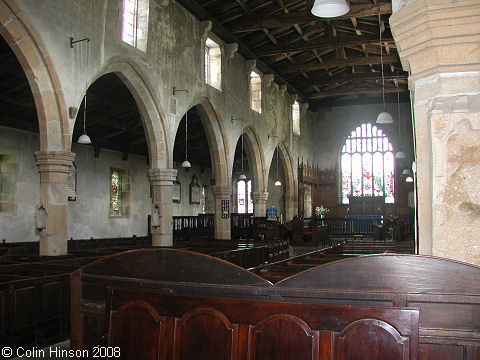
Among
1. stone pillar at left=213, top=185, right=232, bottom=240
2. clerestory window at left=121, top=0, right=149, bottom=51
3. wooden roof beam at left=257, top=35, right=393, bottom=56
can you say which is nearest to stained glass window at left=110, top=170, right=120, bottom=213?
stone pillar at left=213, top=185, right=232, bottom=240

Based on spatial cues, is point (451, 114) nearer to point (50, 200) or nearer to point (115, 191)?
point (50, 200)

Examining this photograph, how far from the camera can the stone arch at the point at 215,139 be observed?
12617 millimetres

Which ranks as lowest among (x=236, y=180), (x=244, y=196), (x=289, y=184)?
(x=244, y=196)

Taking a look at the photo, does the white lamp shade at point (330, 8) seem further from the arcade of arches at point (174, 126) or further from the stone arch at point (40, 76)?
the stone arch at point (40, 76)

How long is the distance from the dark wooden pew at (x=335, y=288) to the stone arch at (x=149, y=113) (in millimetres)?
7349

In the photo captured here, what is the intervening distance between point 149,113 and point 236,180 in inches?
515

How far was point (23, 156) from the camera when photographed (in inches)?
497

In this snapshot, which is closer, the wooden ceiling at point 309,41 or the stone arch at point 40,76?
the stone arch at point 40,76

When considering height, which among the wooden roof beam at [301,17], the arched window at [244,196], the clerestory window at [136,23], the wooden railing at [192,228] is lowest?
the wooden railing at [192,228]

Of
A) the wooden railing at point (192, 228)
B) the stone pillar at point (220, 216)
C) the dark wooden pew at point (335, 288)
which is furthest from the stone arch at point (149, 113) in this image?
the dark wooden pew at point (335, 288)

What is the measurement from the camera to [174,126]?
1073 centimetres

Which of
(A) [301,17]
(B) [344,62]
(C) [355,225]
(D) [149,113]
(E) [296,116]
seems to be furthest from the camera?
(E) [296,116]

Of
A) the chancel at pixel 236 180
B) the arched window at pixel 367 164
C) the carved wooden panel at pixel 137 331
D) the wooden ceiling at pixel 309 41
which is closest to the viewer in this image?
the chancel at pixel 236 180

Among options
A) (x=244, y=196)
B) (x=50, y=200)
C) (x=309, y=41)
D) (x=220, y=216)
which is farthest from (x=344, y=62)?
(x=50, y=200)
